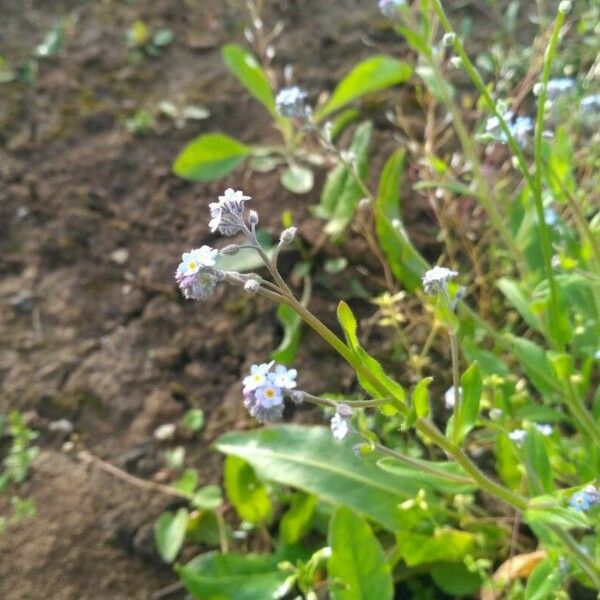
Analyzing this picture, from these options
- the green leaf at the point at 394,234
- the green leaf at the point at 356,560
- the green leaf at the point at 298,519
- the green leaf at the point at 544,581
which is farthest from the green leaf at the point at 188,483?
the green leaf at the point at 544,581

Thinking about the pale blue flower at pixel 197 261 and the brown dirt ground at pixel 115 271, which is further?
the brown dirt ground at pixel 115 271

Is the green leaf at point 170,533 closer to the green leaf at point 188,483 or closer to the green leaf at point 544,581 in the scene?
the green leaf at point 188,483

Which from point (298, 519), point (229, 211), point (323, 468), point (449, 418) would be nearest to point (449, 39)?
point (229, 211)

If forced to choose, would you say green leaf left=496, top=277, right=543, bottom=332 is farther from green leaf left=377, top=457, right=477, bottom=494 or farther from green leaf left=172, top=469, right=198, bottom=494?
green leaf left=172, top=469, right=198, bottom=494

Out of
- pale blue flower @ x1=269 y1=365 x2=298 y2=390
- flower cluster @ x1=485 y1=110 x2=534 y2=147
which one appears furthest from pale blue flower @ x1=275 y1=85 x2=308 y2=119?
pale blue flower @ x1=269 y1=365 x2=298 y2=390

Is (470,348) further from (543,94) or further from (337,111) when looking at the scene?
(337,111)

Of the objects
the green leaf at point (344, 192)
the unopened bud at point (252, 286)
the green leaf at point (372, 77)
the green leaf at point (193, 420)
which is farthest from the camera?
the green leaf at point (372, 77)

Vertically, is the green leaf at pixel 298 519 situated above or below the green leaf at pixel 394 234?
below
